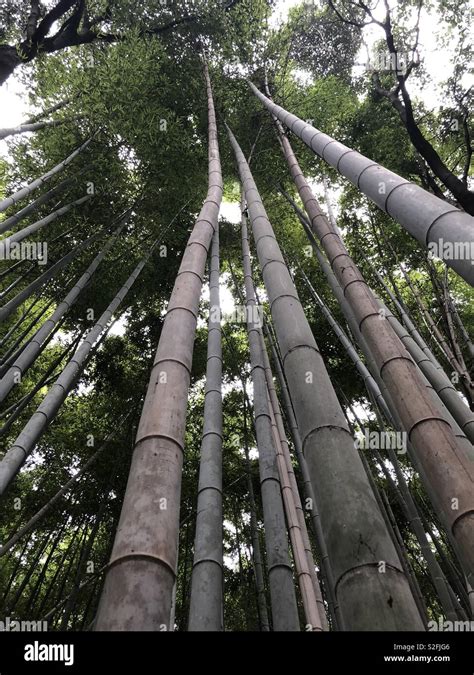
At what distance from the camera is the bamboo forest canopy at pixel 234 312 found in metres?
1.44

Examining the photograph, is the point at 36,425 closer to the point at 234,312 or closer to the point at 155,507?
the point at 155,507

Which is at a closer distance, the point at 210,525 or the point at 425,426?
the point at 425,426

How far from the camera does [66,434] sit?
6770 mm

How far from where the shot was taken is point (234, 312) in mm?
7738

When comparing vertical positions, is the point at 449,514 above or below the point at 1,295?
below

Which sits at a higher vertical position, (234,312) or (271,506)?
(234,312)

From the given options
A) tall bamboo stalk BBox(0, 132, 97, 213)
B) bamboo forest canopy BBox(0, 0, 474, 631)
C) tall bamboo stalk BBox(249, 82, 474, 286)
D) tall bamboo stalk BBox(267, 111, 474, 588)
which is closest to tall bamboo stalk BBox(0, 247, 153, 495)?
bamboo forest canopy BBox(0, 0, 474, 631)

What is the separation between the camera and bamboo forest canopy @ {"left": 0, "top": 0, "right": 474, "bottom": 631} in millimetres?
1442

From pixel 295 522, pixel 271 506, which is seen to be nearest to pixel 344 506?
pixel 271 506

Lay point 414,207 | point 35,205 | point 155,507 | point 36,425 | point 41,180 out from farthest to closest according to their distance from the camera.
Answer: point 41,180 → point 35,205 → point 36,425 → point 414,207 → point 155,507
